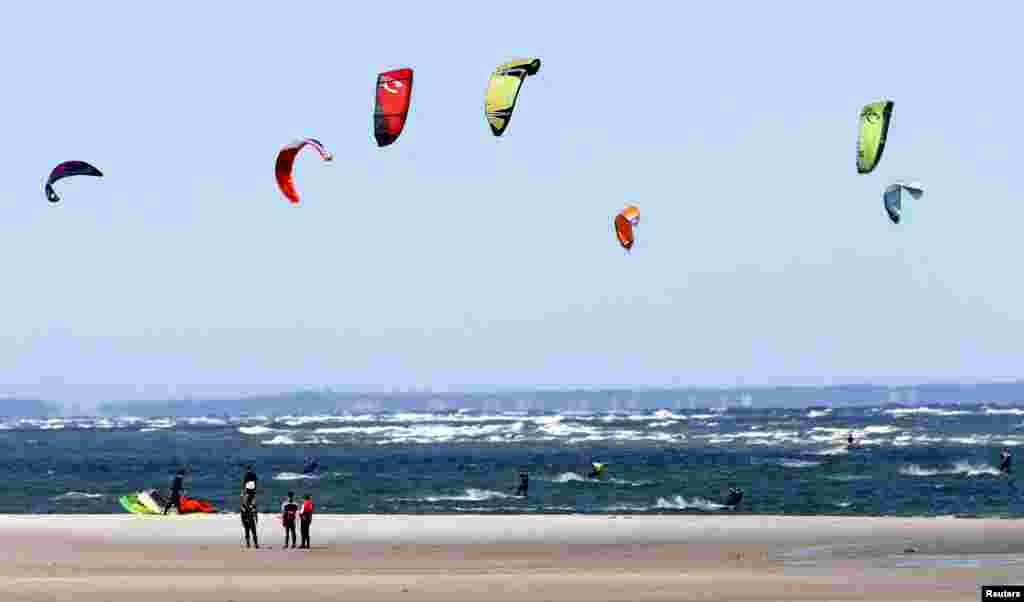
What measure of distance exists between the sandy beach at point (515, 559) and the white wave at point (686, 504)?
7328 mm

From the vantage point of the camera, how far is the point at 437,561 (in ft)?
82.7

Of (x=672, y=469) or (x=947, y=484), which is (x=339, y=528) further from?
(x=672, y=469)

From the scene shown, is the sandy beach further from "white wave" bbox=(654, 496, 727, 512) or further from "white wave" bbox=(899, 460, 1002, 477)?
"white wave" bbox=(899, 460, 1002, 477)

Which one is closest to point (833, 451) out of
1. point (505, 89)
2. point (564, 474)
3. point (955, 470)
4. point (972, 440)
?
point (955, 470)

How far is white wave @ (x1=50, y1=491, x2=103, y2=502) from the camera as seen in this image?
4562 centimetres

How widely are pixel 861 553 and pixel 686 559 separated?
7.68 ft

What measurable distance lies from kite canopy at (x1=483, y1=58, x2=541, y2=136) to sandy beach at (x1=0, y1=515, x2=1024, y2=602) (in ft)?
20.6

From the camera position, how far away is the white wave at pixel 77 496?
45.6 m

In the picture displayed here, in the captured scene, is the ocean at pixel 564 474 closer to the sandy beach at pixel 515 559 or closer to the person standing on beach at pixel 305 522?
the sandy beach at pixel 515 559

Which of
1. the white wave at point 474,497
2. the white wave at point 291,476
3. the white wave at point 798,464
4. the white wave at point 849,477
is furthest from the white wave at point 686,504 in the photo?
the white wave at point 798,464

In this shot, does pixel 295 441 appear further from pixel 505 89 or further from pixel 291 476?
pixel 505 89

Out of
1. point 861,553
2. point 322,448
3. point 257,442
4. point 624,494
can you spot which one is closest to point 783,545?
point 861,553

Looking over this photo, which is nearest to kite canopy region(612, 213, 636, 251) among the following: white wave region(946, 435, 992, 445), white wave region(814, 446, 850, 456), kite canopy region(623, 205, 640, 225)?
kite canopy region(623, 205, 640, 225)

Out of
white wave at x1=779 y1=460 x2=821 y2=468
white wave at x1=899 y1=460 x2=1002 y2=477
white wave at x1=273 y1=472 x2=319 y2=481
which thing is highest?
white wave at x1=779 y1=460 x2=821 y2=468
